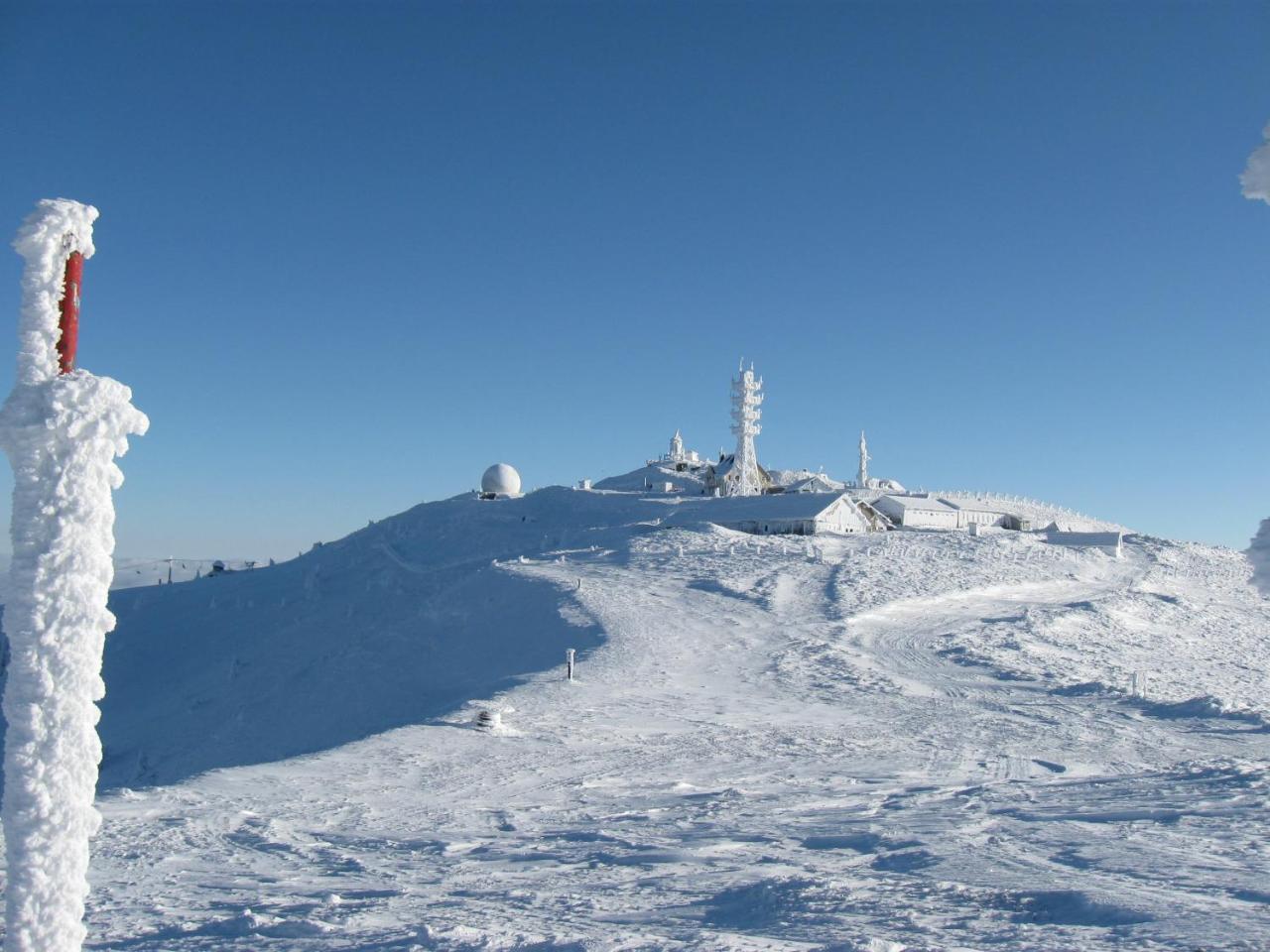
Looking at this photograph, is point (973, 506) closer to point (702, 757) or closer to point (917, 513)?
point (917, 513)

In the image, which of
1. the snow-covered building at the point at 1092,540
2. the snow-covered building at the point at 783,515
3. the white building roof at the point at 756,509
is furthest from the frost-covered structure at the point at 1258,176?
the snow-covered building at the point at 1092,540

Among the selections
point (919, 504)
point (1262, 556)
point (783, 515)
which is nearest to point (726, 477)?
point (919, 504)

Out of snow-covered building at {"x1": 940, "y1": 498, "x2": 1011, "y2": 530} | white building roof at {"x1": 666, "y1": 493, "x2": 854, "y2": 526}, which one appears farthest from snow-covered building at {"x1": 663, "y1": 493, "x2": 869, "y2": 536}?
snow-covered building at {"x1": 940, "y1": 498, "x2": 1011, "y2": 530}

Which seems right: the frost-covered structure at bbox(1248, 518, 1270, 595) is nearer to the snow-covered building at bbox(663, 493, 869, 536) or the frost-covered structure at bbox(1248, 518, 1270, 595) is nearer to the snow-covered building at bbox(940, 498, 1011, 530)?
the snow-covered building at bbox(663, 493, 869, 536)

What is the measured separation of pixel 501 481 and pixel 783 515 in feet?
74.2

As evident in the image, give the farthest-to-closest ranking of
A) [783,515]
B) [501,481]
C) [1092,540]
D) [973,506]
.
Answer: [973,506], [501,481], [783,515], [1092,540]

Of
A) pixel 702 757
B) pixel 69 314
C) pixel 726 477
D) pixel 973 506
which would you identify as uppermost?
pixel 726 477

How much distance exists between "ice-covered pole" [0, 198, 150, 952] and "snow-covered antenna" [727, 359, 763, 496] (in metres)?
65.6

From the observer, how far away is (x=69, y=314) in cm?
676

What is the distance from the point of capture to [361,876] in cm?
1207

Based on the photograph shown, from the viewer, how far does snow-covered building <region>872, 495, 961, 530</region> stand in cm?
7088

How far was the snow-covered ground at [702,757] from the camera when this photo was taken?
1024 cm

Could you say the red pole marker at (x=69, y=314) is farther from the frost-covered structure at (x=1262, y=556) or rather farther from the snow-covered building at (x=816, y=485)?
the snow-covered building at (x=816, y=485)

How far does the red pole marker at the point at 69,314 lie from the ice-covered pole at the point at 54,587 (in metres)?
0.01
